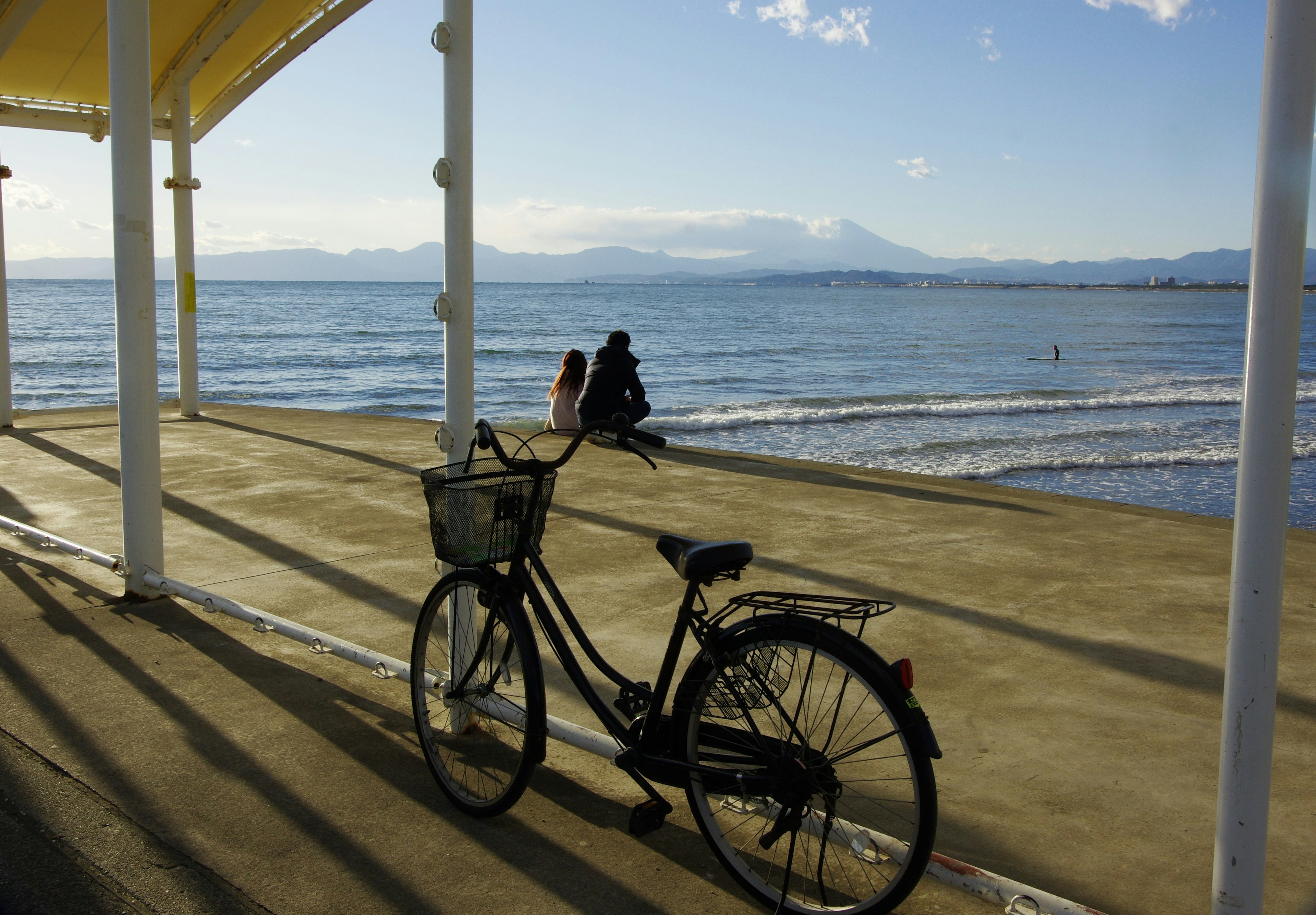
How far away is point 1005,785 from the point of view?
10.9 ft

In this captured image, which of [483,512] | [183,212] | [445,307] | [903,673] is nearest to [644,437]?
[483,512]

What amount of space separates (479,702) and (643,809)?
0.80 meters

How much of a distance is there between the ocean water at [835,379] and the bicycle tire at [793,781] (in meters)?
9.11

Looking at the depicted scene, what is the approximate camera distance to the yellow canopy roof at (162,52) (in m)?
8.80

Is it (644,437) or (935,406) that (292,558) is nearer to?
(644,437)

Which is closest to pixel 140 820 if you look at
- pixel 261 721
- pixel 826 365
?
pixel 261 721

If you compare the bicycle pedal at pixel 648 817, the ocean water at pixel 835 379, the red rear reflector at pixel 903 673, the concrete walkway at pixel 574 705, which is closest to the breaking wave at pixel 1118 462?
the ocean water at pixel 835 379

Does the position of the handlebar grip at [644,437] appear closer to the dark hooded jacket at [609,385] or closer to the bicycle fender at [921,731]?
the bicycle fender at [921,731]

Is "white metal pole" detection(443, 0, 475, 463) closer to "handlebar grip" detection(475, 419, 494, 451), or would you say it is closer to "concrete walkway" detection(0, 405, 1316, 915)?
"handlebar grip" detection(475, 419, 494, 451)

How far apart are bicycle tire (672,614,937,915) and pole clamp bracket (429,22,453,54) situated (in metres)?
2.34

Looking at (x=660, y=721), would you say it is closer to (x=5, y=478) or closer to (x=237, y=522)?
(x=237, y=522)

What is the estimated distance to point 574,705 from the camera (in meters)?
4.02

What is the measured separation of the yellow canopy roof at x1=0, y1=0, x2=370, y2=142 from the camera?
880 cm

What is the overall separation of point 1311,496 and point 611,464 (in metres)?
8.33
